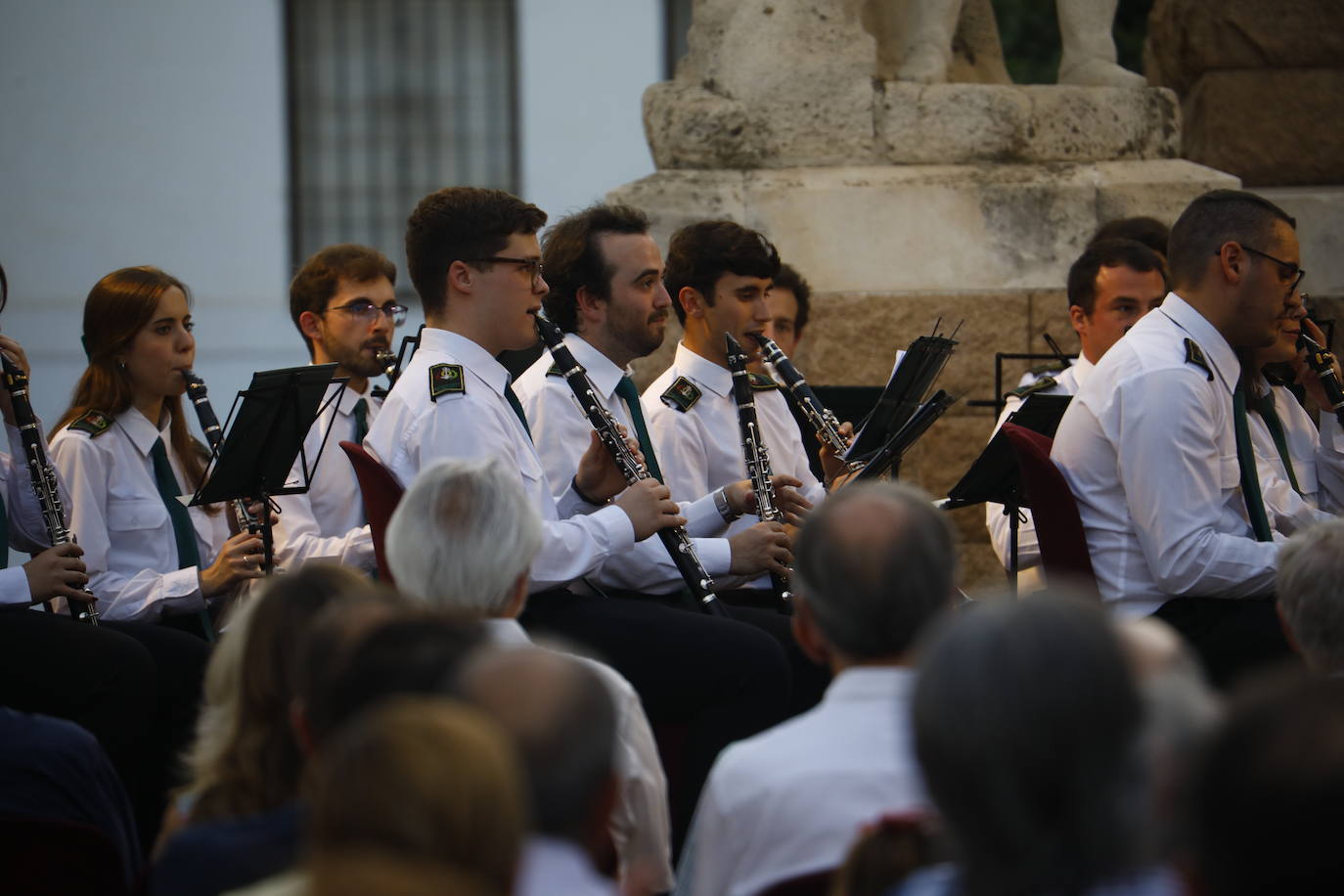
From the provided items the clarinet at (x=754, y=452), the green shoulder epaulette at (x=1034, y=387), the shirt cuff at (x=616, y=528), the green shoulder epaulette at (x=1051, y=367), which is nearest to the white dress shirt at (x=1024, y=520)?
the green shoulder epaulette at (x=1034, y=387)

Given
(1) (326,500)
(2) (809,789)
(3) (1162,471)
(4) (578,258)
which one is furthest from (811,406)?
(2) (809,789)

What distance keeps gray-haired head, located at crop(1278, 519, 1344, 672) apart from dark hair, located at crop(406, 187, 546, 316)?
2.03 m

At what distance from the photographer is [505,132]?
1129cm

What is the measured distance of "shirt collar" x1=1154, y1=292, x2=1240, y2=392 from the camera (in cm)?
394

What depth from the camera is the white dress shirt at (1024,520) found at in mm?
4703

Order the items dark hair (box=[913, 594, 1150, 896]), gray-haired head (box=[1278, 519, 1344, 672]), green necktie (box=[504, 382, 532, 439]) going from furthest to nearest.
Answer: green necktie (box=[504, 382, 532, 439]), gray-haired head (box=[1278, 519, 1344, 672]), dark hair (box=[913, 594, 1150, 896])

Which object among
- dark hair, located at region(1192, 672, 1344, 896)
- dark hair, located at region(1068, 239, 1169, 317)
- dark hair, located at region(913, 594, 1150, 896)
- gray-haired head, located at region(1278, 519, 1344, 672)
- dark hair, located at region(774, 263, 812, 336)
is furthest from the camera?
dark hair, located at region(774, 263, 812, 336)

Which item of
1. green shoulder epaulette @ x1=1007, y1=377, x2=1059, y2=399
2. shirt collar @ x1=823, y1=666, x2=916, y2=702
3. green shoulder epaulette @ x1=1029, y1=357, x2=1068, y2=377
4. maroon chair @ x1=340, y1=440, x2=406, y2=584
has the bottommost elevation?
green shoulder epaulette @ x1=1029, y1=357, x2=1068, y2=377

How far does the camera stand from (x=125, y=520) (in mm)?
4262

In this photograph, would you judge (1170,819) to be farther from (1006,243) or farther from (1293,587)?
(1006,243)

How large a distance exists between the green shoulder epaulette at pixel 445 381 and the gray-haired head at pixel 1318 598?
1.84 m

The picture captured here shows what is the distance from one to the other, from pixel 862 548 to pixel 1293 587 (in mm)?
872

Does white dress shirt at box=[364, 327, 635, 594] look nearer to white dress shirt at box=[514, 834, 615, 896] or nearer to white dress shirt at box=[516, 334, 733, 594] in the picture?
white dress shirt at box=[516, 334, 733, 594]

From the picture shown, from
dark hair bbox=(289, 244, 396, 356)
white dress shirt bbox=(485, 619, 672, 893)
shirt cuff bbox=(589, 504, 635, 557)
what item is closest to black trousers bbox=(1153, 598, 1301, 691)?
shirt cuff bbox=(589, 504, 635, 557)
